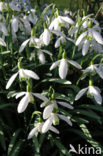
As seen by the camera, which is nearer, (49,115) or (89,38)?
(49,115)

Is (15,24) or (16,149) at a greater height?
(15,24)

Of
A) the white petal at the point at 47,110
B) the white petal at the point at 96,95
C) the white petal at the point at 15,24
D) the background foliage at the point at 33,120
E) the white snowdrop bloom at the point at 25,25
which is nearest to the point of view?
the white petal at the point at 47,110

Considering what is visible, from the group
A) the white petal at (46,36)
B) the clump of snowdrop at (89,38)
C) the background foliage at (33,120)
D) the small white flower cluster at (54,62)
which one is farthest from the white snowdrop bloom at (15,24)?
the clump of snowdrop at (89,38)

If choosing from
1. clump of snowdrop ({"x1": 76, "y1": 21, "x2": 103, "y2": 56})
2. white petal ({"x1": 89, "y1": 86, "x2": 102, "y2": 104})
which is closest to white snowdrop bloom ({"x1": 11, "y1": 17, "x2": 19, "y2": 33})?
clump of snowdrop ({"x1": 76, "y1": 21, "x2": 103, "y2": 56})

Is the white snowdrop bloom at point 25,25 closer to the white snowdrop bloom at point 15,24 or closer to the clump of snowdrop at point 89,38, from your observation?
the white snowdrop bloom at point 15,24

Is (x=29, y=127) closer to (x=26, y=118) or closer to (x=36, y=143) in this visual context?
(x=26, y=118)

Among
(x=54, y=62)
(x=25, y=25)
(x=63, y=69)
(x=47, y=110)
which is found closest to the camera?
(x=47, y=110)

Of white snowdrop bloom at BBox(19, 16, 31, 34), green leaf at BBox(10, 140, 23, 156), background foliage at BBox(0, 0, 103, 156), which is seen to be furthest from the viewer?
white snowdrop bloom at BBox(19, 16, 31, 34)

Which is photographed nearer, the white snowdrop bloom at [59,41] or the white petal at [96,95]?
the white petal at [96,95]

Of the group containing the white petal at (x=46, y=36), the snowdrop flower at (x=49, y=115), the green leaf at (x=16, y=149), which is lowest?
the green leaf at (x=16, y=149)

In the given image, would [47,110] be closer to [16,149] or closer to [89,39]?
[16,149]

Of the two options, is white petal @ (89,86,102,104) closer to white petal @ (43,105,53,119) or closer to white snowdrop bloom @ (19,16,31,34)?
white petal @ (43,105,53,119)

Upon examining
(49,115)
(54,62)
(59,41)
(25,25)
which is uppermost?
(25,25)

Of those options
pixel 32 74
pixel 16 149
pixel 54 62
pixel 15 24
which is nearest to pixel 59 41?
pixel 54 62
